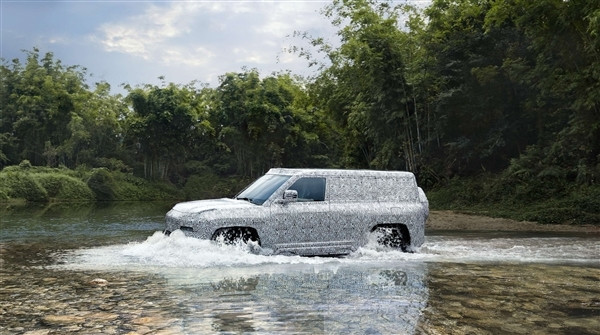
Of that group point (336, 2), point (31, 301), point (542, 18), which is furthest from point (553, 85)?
point (31, 301)

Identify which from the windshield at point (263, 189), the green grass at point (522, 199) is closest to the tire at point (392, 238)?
the windshield at point (263, 189)

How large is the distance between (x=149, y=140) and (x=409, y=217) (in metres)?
42.4

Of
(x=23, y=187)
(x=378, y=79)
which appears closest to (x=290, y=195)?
(x=378, y=79)

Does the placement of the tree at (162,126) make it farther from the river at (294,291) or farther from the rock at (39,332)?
the rock at (39,332)

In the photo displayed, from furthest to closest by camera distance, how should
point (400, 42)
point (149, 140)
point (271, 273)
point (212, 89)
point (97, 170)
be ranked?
point (212, 89)
point (149, 140)
point (97, 170)
point (400, 42)
point (271, 273)

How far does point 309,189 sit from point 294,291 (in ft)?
13.6

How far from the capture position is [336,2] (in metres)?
33.3

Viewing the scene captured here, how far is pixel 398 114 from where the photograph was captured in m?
32.4

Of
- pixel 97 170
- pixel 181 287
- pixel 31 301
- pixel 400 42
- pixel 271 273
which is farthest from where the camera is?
pixel 97 170

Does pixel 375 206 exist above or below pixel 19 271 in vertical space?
above

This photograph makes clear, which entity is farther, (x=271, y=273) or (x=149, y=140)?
(x=149, y=140)

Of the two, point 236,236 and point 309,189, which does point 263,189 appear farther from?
point 236,236

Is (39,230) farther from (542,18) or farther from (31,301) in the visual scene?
(542,18)

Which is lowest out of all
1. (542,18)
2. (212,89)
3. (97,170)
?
(97,170)
